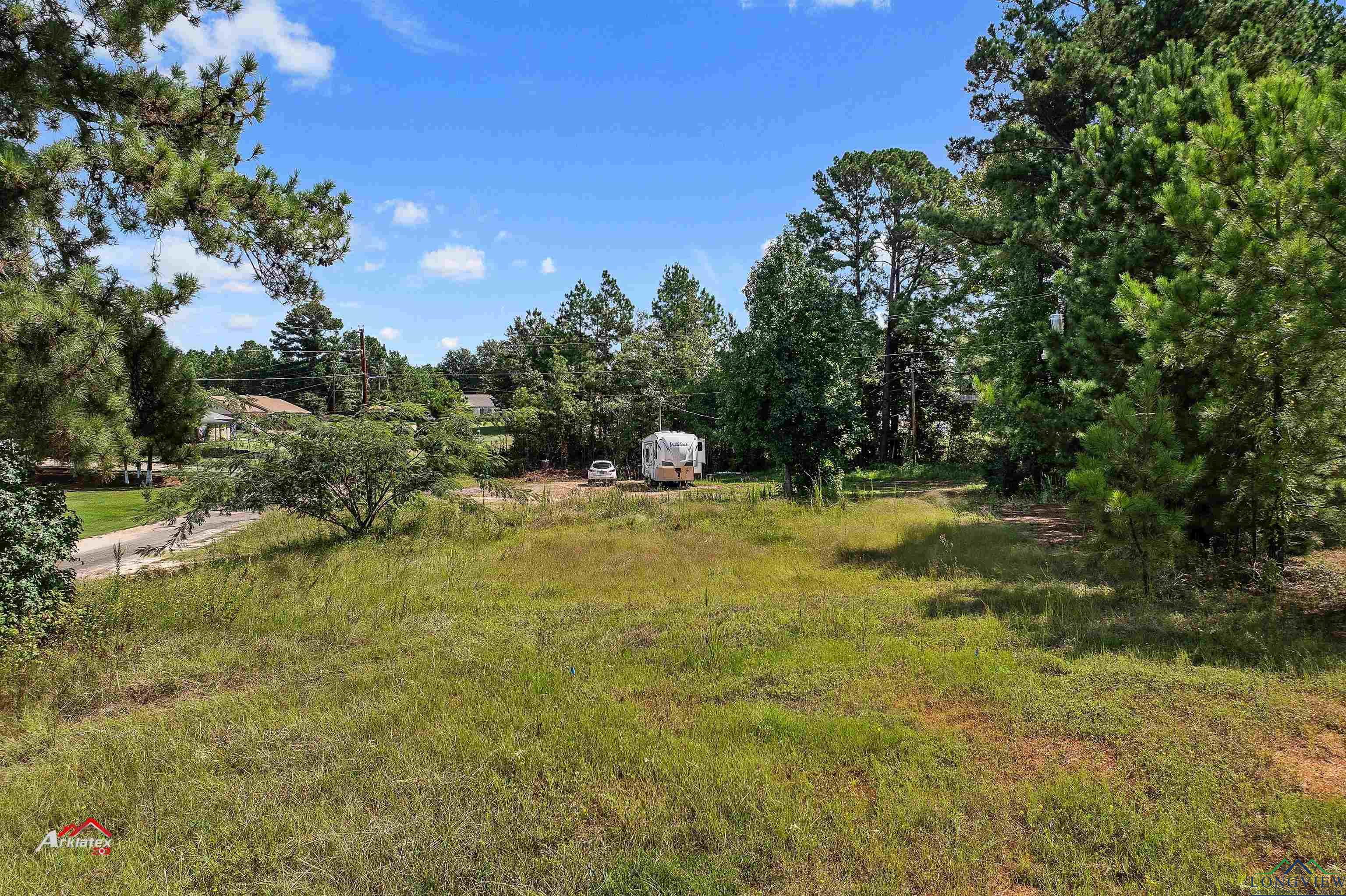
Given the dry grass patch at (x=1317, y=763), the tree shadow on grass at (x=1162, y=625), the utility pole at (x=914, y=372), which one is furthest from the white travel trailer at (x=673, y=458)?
the dry grass patch at (x=1317, y=763)

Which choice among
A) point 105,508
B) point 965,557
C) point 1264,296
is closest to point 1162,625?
point 1264,296

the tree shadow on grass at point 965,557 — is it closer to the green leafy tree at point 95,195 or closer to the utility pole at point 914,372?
the green leafy tree at point 95,195

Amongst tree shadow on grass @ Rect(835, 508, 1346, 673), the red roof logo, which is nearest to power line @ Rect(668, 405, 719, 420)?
tree shadow on grass @ Rect(835, 508, 1346, 673)

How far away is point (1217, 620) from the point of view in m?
6.36

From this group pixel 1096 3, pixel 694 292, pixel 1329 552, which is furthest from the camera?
pixel 694 292

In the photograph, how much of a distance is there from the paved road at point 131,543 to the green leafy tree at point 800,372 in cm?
1635

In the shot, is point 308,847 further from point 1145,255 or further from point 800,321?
point 800,321

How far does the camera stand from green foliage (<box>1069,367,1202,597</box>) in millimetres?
6695

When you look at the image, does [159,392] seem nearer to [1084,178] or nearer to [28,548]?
[28,548]

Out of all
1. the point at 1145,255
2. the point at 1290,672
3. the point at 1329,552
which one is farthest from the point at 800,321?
the point at 1290,672

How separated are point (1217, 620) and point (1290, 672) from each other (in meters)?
1.54

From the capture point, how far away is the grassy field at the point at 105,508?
16.8 metres

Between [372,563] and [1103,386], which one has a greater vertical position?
[1103,386]

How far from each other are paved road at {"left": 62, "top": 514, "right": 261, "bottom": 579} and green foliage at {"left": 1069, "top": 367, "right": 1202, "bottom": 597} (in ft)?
45.8
